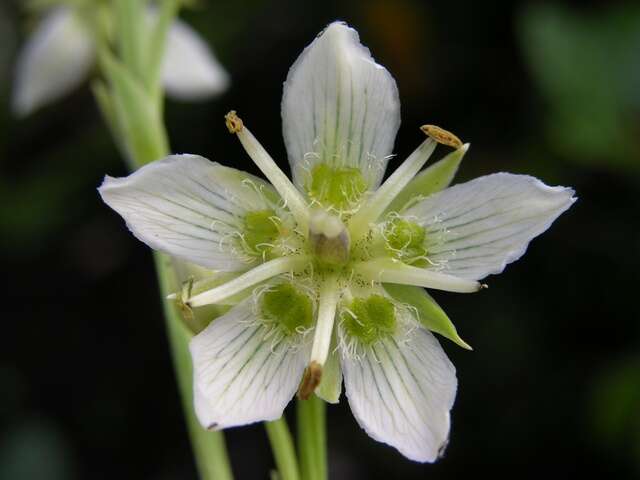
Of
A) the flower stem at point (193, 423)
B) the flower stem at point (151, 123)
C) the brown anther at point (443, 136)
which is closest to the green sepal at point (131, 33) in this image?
the flower stem at point (151, 123)

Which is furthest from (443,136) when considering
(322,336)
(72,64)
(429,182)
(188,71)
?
(72,64)

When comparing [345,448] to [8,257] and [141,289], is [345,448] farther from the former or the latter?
[8,257]

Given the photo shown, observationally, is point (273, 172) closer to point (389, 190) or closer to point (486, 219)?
point (389, 190)

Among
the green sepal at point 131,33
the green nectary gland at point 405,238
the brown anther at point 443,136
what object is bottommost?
the green nectary gland at point 405,238

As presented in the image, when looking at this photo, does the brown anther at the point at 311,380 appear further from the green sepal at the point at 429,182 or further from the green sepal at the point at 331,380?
the green sepal at the point at 429,182

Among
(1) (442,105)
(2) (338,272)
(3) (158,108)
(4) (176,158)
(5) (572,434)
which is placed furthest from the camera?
(1) (442,105)

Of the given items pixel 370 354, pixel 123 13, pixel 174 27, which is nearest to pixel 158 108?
pixel 123 13

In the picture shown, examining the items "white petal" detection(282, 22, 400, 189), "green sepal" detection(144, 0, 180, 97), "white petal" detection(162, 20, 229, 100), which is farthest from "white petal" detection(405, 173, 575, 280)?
"white petal" detection(162, 20, 229, 100)
